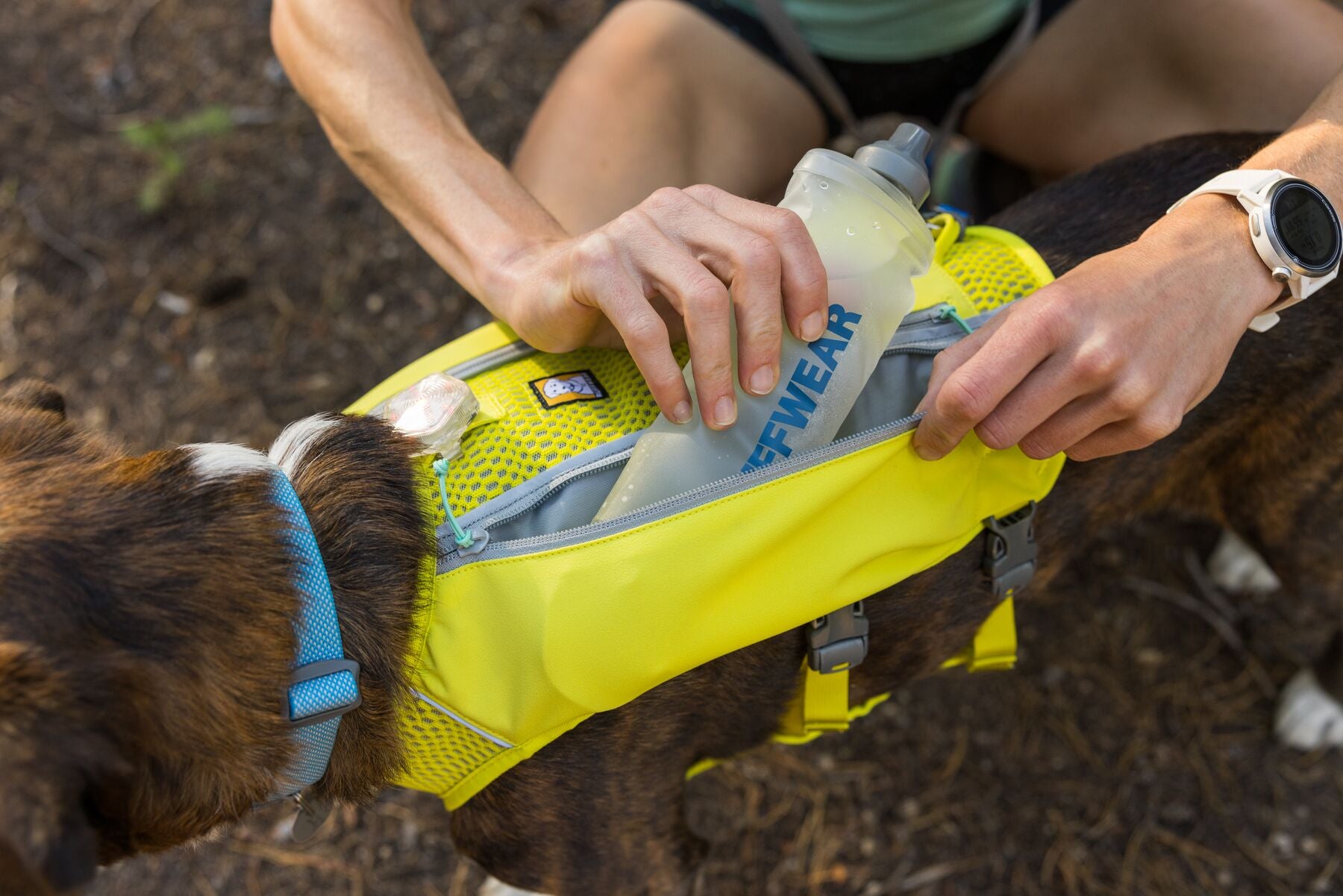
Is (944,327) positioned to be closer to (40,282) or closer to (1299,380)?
(1299,380)

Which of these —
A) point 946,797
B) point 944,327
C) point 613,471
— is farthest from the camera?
point 946,797

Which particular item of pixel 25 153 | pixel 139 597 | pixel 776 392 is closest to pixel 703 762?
pixel 776 392

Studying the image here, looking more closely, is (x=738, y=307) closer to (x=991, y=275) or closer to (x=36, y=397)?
(x=991, y=275)

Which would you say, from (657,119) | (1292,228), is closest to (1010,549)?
(1292,228)

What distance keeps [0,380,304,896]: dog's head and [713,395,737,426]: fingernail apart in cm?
67

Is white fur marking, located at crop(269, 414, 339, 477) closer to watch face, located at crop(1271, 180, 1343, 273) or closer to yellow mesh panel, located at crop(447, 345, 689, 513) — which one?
yellow mesh panel, located at crop(447, 345, 689, 513)

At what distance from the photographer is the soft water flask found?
1524 mm

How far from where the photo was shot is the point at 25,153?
3.80m

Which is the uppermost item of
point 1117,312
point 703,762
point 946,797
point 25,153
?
point 1117,312

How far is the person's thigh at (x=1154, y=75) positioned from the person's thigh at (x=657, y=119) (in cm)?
61

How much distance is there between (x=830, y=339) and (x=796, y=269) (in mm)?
A: 143

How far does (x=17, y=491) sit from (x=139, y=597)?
9.6 inches

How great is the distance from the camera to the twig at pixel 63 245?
3594mm

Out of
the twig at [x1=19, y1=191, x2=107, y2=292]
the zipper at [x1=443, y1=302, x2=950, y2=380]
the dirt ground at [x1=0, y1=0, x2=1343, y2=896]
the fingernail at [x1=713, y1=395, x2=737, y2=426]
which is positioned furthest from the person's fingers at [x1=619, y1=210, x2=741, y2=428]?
the twig at [x1=19, y1=191, x2=107, y2=292]
